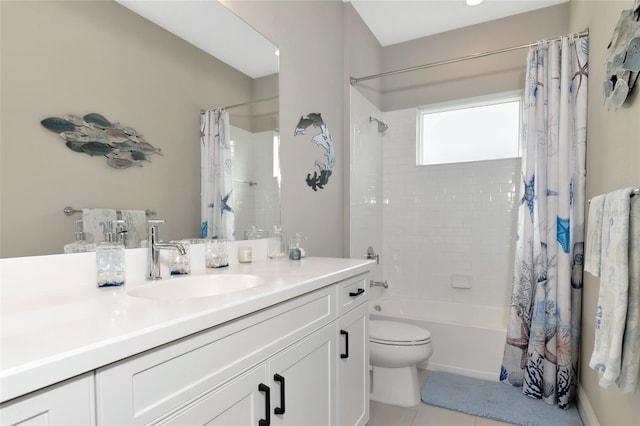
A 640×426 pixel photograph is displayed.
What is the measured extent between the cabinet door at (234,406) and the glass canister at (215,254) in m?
0.61

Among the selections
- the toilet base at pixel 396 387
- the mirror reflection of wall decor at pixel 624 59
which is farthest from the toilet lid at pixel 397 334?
the mirror reflection of wall decor at pixel 624 59

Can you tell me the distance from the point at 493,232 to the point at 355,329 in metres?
1.95

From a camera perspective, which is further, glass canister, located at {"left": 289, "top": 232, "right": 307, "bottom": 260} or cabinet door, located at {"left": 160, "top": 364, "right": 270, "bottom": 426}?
glass canister, located at {"left": 289, "top": 232, "right": 307, "bottom": 260}

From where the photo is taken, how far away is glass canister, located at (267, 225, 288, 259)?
1858 mm

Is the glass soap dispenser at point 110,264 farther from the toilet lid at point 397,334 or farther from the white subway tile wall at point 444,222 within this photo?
the white subway tile wall at point 444,222

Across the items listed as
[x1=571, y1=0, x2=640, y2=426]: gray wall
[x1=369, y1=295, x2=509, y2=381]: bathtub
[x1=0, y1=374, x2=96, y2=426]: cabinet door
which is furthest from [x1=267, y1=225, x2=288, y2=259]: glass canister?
[x1=571, y1=0, x2=640, y2=426]: gray wall

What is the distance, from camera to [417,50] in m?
3.29

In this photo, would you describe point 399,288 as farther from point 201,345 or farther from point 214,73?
point 201,345

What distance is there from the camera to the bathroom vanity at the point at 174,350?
21.1 inches

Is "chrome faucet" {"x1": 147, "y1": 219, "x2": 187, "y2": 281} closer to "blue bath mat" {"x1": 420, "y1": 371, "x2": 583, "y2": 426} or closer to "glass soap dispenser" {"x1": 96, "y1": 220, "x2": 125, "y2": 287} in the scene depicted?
"glass soap dispenser" {"x1": 96, "y1": 220, "x2": 125, "y2": 287}

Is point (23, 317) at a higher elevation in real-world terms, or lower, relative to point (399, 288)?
higher

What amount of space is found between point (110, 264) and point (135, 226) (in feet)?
0.58

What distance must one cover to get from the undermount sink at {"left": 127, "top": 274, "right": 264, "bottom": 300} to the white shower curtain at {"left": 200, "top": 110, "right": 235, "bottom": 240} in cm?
27

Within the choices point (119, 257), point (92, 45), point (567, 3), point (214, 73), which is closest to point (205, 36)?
point (214, 73)
